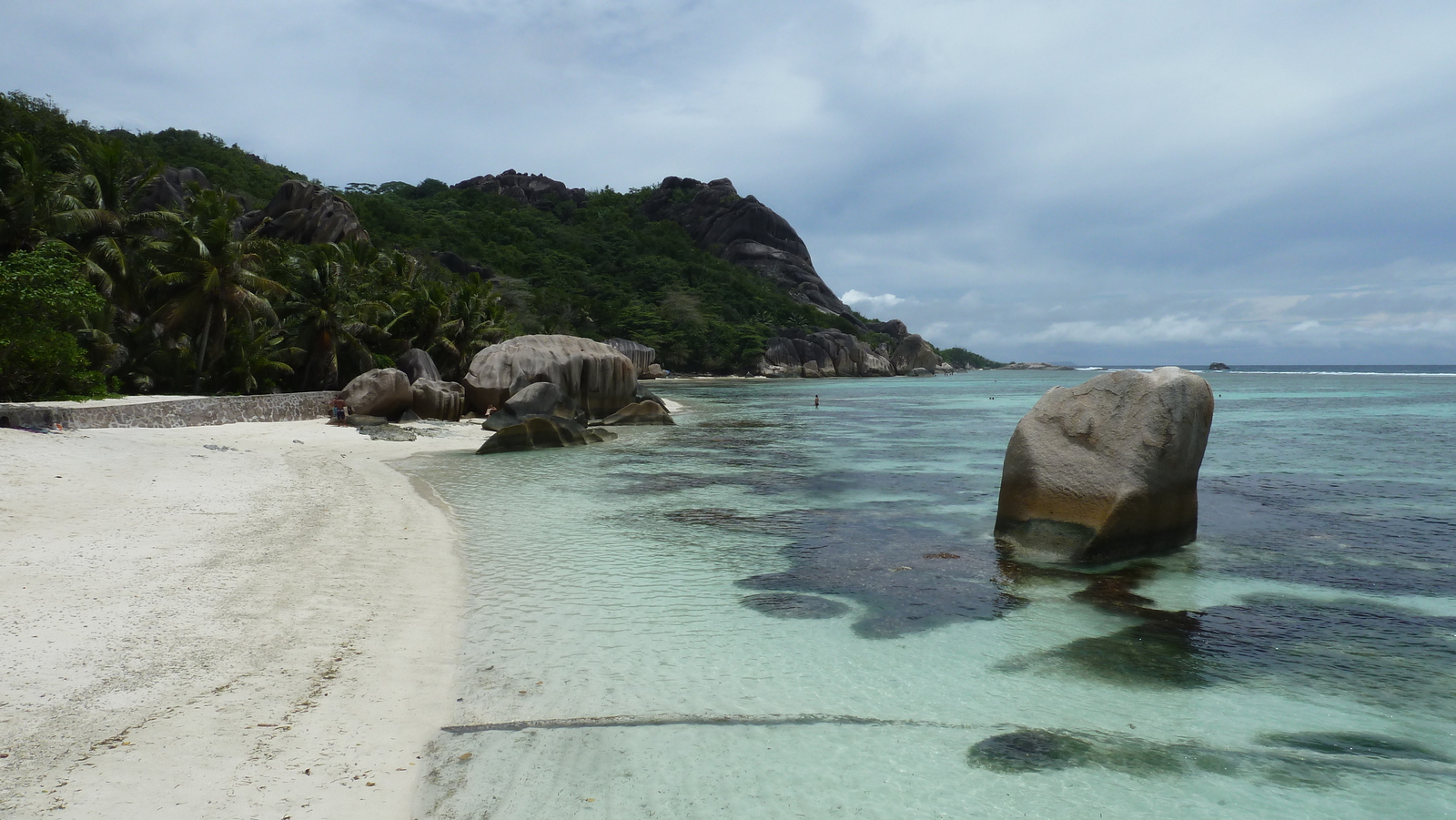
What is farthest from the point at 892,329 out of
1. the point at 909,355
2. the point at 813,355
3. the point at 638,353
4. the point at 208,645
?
the point at 208,645

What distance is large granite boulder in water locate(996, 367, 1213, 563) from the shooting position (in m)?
8.73

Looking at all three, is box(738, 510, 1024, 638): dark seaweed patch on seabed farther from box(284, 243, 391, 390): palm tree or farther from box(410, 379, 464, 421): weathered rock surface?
box(284, 243, 391, 390): palm tree

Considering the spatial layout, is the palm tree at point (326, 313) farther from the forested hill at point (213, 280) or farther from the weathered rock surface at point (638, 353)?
the weathered rock surface at point (638, 353)

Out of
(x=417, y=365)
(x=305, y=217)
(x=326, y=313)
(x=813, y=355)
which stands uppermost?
(x=305, y=217)

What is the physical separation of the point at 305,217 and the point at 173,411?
37.1 m

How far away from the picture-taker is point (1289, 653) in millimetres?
6234

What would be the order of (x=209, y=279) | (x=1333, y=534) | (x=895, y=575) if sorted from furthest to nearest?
(x=209, y=279)
(x=1333, y=534)
(x=895, y=575)

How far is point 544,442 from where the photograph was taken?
19328mm

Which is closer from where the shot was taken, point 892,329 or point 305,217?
point 305,217

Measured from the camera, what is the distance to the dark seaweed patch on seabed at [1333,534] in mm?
8508

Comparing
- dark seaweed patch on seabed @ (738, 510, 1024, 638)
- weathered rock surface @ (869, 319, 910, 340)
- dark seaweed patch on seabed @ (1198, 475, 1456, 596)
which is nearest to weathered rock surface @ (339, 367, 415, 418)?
dark seaweed patch on seabed @ (738, 510, 1024, 638)

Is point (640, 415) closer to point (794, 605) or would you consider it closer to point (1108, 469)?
point (1108, 469)

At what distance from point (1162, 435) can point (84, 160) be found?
3605 cm

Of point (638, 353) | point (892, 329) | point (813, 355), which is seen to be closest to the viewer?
point (638, 353)
